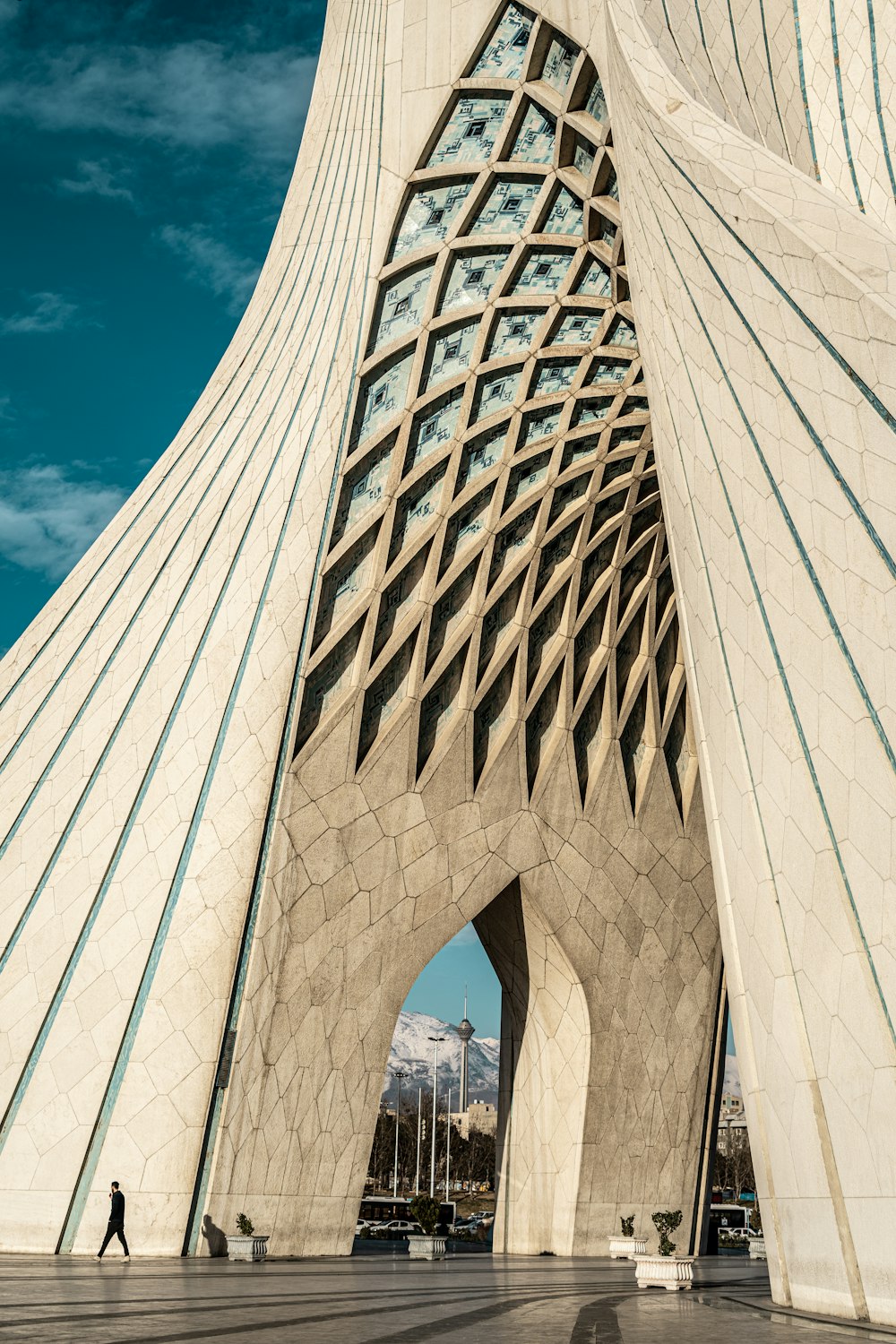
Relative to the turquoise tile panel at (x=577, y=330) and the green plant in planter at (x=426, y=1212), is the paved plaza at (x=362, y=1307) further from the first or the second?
the turquoise tile panel at (x=577, y=330)

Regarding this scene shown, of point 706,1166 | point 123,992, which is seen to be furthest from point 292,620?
point 706,1166

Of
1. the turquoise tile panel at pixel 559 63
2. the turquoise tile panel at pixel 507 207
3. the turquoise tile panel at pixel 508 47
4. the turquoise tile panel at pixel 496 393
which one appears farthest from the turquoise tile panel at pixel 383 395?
the turquoise tile panel at pixel 559 63

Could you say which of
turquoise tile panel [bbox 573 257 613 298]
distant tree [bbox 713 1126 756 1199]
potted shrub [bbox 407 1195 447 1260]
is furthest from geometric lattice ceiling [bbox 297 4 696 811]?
distant tree [bbox 713 1126 756 1199]

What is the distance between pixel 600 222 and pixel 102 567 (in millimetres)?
7528

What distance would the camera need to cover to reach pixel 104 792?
13266 mm

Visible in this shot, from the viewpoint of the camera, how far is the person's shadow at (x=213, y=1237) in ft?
39.6

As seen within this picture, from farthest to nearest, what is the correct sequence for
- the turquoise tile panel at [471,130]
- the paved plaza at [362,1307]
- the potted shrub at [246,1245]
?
the turquoise tile panel at [471,130] → the potted shrub at [246,1245] → the paved plaza at [362,1307]

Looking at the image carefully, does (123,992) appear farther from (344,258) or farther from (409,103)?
(409,103)

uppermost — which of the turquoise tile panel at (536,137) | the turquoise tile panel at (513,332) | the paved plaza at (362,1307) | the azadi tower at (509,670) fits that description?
the turquoise tile panel at (536,137)

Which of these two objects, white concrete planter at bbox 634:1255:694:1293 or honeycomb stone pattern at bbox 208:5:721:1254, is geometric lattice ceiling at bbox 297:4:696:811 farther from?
white concrete planter at bbox 634:1255:694:1293

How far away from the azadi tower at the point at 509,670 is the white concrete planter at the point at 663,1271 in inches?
152

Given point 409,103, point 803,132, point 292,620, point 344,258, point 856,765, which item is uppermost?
point 409,103

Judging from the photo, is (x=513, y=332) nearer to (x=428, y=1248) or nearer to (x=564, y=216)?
(x=564, y=216)

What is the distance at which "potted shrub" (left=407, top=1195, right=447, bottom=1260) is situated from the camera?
15.2m
